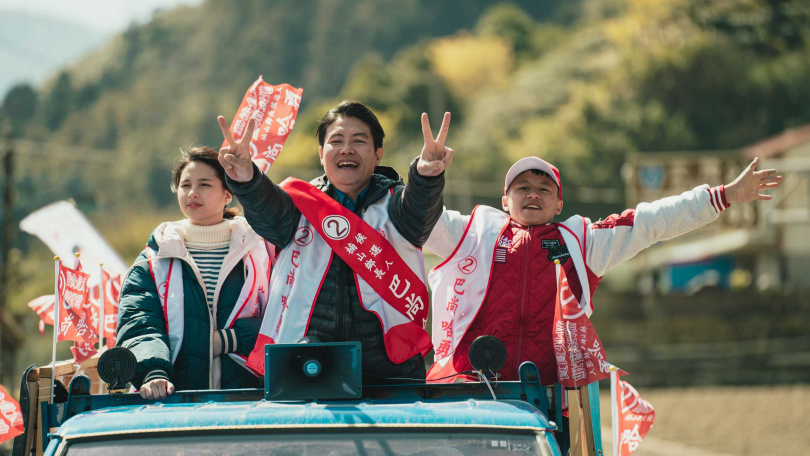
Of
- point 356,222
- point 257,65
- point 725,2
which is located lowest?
point 356,222

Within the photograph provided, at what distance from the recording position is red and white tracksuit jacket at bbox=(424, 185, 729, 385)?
4555 mm

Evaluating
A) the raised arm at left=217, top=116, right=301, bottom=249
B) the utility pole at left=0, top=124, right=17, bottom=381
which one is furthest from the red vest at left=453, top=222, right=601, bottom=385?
the utility pole at left=0, top=124, right=17, bottom=381

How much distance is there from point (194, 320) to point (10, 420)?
2.73ft

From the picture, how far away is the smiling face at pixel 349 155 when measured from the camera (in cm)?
414

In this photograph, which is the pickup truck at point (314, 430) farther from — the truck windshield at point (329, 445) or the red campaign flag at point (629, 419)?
the red campaign flag at point (629, 419)

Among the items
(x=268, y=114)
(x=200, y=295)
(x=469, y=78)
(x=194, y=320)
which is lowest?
(x=194, y=320)

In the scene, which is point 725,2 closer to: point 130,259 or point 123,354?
point 130,259

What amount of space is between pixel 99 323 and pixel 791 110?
6524cm

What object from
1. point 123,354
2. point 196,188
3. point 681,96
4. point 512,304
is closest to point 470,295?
point 512,304

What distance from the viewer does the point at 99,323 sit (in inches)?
191

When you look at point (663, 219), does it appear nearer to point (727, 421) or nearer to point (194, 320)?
point (194, 320)

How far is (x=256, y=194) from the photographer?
150 inches

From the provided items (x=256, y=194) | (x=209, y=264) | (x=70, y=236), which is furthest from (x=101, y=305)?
(x=256, y=194)

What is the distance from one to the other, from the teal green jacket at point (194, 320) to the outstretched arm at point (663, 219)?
1534 millimetres
